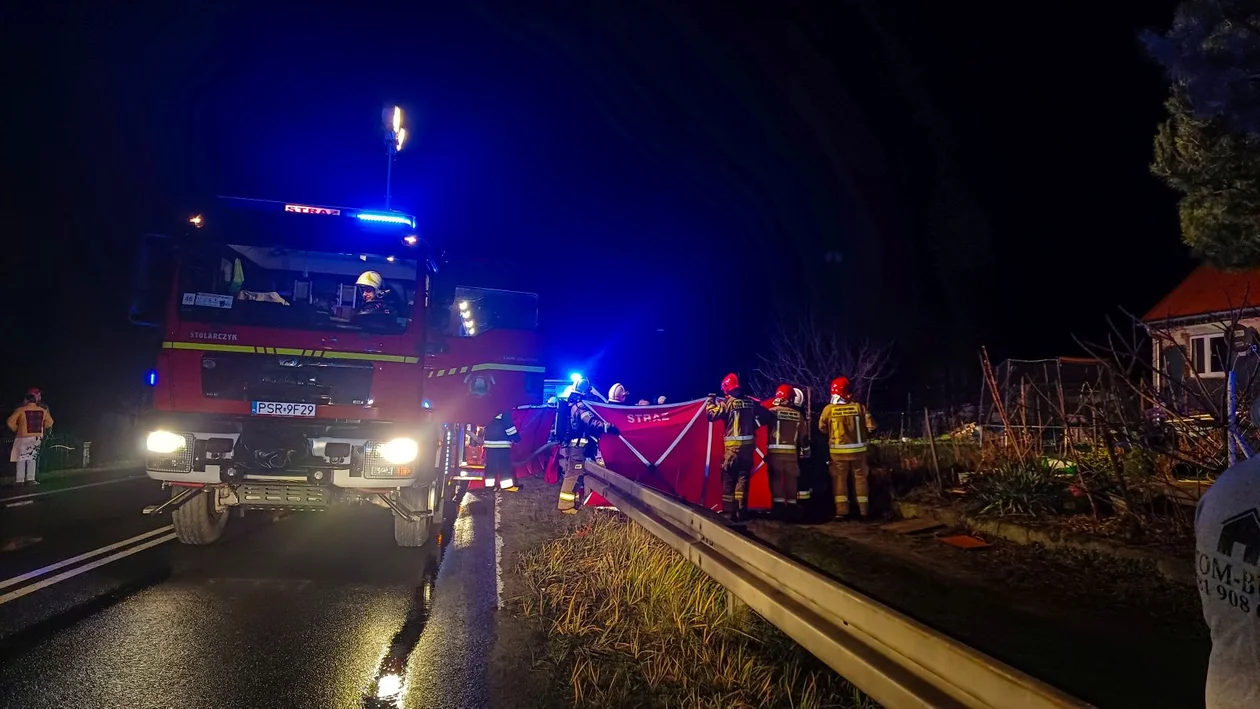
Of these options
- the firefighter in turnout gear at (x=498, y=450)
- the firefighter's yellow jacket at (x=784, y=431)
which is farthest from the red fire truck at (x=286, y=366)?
the firefighter's yellow jacket at (x=784, y=431)

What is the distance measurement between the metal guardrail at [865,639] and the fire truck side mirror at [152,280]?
585 cm

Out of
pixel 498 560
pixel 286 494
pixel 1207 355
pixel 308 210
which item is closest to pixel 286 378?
pixel 286 494

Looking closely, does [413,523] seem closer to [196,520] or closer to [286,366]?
[286,366]

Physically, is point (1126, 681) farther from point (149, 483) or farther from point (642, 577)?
point (149, 483)

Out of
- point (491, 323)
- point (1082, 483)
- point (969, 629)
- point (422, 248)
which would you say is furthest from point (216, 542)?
point (1082, 483)

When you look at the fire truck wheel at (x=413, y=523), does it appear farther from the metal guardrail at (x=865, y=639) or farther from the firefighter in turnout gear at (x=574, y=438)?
the metal guardrail at (x=865, y=639)

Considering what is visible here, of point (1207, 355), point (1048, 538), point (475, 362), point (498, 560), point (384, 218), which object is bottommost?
point (498, 560)

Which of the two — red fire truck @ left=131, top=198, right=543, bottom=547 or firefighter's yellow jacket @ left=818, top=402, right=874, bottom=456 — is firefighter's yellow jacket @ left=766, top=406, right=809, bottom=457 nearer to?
firefighter's yellow jacket @ left=818, top=402, right=874, bottom=456

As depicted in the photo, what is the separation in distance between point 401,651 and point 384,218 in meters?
4.90

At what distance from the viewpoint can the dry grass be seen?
3939 millimetres

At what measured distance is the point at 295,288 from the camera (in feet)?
26.1

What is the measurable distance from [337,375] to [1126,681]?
6.67 m

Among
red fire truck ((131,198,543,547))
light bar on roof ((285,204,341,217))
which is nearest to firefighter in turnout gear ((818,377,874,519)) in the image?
red fire truck ((131,198,543,547))

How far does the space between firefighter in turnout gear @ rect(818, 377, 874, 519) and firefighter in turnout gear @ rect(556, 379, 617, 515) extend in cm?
300
